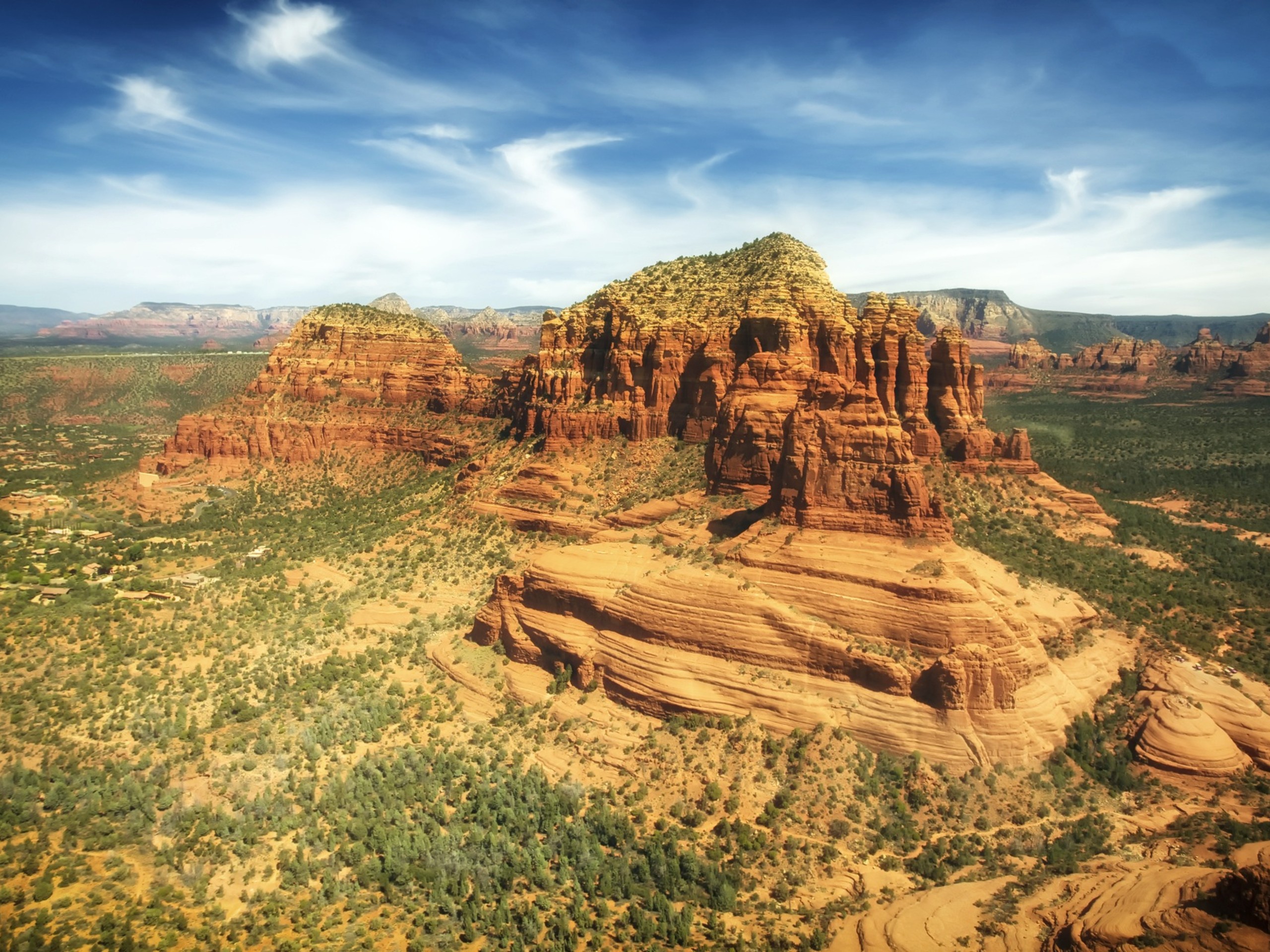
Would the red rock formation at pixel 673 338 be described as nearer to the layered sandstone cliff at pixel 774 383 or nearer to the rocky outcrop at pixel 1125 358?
the layered sandstone cliff at pixel 774 383

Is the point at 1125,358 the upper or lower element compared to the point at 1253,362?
upper

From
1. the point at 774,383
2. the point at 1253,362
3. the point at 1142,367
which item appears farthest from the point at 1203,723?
the point at 1142,367

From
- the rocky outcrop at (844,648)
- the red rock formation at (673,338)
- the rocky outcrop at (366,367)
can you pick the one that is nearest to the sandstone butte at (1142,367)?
the red rock formation at (673,338)

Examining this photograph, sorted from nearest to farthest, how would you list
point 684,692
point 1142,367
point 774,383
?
1. point 684,692
2. point 774,383
3. point 1142,367

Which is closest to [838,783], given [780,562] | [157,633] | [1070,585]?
[780,562]

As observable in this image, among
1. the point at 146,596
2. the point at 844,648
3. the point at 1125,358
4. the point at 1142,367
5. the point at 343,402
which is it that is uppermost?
the point at 1125,358

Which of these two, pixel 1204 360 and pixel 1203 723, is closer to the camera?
pixel 1203 723

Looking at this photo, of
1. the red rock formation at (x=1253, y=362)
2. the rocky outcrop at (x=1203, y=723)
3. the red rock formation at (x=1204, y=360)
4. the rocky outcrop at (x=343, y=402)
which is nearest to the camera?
the rocky outcrop at (x=1203, y=723)

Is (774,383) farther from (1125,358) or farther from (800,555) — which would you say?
(1125,358)
